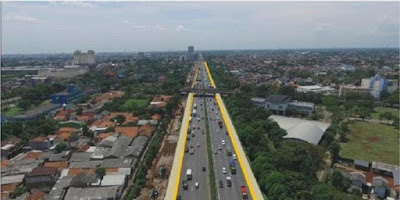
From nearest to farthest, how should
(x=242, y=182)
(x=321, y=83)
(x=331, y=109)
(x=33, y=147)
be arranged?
(x=242, y=182) < (x=33, y=147) < (x=331, y=109) < (x=321, y=83)

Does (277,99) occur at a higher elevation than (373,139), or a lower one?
higher

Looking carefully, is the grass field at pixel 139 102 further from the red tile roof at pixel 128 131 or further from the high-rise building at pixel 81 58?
the high-rise building at pixel 81 58

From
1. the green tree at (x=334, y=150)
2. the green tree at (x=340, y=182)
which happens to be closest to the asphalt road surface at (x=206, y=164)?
the green tree at (x=340, y=182)

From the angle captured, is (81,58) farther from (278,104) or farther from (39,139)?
(39,139)

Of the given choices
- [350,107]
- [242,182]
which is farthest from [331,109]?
[242,182]

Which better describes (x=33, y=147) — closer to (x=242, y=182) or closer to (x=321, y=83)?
(x=242, y=182)

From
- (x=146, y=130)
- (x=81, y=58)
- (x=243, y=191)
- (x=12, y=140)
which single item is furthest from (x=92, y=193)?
(x=81, y=58)
